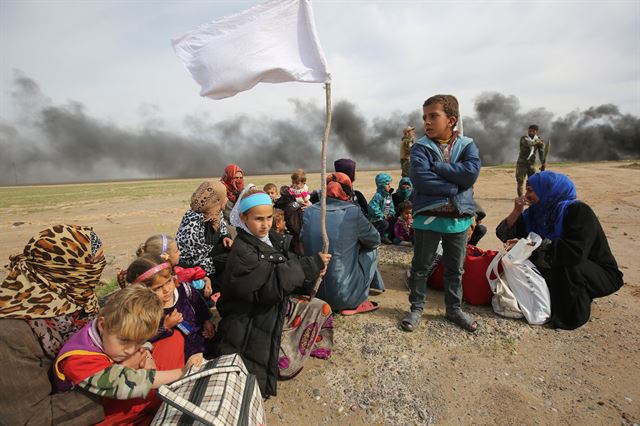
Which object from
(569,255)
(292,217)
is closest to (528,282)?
(569,255)

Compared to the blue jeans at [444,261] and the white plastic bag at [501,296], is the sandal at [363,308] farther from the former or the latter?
the white plastic bag at [501,296]

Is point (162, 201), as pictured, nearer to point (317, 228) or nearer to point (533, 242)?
point (317, 228)

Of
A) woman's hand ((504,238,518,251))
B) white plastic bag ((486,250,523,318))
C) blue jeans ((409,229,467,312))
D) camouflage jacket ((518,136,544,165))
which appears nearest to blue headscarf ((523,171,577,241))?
woman's hand ((504,238,518,251))

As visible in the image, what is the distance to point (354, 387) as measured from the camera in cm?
275

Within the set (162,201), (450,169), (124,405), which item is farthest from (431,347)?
(162,201)

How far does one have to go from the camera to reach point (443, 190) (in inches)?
120

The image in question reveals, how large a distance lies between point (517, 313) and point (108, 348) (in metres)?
3.54

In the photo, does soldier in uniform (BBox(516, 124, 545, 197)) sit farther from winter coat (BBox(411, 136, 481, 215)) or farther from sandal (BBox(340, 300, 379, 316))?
sandal (BBox(340, 300, 379, 316))

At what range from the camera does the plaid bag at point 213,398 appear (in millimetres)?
1687

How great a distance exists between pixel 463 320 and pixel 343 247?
1356 mm

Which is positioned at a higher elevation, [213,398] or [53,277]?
[53,277]

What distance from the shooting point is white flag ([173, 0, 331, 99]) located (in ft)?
8.56

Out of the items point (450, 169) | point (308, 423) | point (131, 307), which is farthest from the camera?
point (450, 169)

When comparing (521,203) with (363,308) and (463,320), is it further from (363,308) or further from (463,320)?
(363,308)
